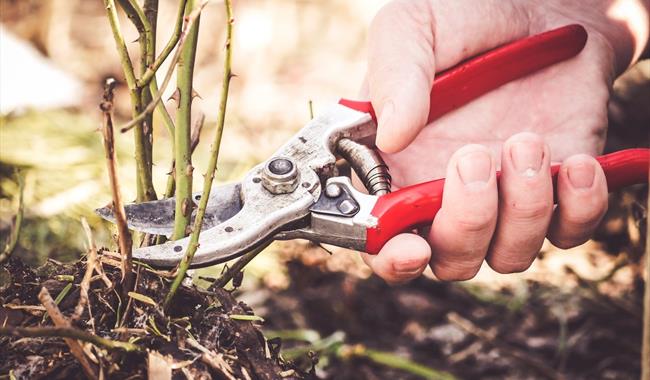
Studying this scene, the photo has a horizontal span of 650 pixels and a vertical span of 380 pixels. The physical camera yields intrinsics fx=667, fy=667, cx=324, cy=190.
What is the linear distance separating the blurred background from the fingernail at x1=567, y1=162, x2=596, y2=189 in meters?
0.29

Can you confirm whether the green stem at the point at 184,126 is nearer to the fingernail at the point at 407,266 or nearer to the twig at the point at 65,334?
the twig at the point at 65,334

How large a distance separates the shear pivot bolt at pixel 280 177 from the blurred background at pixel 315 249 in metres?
0.18

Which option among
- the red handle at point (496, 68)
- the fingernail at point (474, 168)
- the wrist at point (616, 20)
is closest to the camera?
the fingernail at point (474, 168)

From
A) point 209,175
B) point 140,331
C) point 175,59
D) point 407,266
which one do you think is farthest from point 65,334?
point 407,266

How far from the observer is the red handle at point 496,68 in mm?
1788

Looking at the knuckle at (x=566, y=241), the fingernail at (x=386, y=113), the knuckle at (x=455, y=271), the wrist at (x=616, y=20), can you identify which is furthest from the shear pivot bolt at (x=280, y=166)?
the wrist at (x=616, y=20)

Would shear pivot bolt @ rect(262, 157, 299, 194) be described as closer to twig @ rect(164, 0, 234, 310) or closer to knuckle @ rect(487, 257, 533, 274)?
twig @ rect(164, 0, 234, 310)

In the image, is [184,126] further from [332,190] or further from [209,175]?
[332,190]

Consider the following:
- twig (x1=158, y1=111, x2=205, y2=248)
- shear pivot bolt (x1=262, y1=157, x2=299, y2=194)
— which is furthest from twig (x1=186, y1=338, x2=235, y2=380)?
shear pivot bolt (x1=262, y1=157, x2=299, y2=194)

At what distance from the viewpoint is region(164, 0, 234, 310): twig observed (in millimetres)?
993

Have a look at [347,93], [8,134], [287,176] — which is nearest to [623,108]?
[347,93]

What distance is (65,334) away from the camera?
3.10ft

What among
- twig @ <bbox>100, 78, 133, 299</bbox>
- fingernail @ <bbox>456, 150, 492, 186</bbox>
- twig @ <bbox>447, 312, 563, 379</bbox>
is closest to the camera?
twig @ <bbox>100, 78, 133, 299</bbox>

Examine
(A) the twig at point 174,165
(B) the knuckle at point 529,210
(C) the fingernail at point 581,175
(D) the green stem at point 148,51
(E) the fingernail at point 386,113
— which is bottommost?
(B) the knuckle at point 529,210
